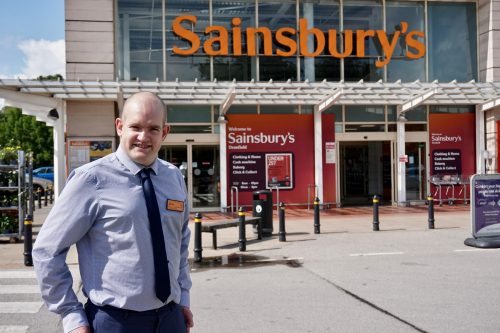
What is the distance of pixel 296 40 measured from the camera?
1939cm

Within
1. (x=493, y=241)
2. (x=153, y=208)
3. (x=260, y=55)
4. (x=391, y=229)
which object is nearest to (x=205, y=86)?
(x=260, y=55)

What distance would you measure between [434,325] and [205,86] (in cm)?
1210

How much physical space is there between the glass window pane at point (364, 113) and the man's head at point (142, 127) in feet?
57.7

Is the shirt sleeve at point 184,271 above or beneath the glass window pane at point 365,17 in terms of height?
beneath

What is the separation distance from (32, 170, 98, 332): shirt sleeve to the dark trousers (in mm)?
60

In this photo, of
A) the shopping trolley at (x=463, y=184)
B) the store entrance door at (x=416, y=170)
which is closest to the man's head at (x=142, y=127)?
the store entrance door at (x=416, y=170)

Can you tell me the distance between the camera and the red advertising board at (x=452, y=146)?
1998 cm

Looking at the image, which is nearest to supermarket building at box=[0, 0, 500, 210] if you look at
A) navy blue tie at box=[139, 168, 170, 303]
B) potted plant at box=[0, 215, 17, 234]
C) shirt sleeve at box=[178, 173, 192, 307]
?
potted plant at box=[0, 215, 17, 234]

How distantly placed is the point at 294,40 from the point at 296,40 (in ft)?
0.29

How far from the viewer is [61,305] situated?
2.44 meters

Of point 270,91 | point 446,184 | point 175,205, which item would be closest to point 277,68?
point 270,91

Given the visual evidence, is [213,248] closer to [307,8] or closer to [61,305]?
[61,305]

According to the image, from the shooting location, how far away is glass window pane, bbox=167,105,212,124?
18734 mm

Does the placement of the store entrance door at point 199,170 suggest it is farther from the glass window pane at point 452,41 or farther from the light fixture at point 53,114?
the glass window pane at point 452,41
